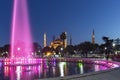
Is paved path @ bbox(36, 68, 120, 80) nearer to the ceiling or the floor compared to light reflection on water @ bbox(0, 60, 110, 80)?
nearer to the ceiling

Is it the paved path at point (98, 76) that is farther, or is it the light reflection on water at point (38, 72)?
the light reflection on water at point (38, 72)

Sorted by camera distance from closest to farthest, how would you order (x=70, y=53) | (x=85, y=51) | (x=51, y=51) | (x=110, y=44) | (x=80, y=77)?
(x=80, y=77) → (x=110, y=44) → (x=85, y=51) → (x=70, y=53) → (x=51, y=51)

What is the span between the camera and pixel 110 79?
16516mm

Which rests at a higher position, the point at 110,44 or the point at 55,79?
the point at 110,44

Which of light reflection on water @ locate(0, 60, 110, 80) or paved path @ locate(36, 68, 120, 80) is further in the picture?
light reflection on water @ locate(0, 60, 110, 80)

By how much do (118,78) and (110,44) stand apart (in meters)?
83.1

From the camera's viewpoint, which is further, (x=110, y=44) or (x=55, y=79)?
(x=110, y=44)

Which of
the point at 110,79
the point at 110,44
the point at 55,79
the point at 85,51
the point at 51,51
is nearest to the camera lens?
the point at 55,79

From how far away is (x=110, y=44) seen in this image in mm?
99312

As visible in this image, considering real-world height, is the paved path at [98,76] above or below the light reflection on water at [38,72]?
above

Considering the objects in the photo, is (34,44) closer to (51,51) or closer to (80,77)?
(51,51)

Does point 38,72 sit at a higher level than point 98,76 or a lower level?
lower

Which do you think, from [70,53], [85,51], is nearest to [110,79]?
[85,51]

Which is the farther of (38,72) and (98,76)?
(38,72)
